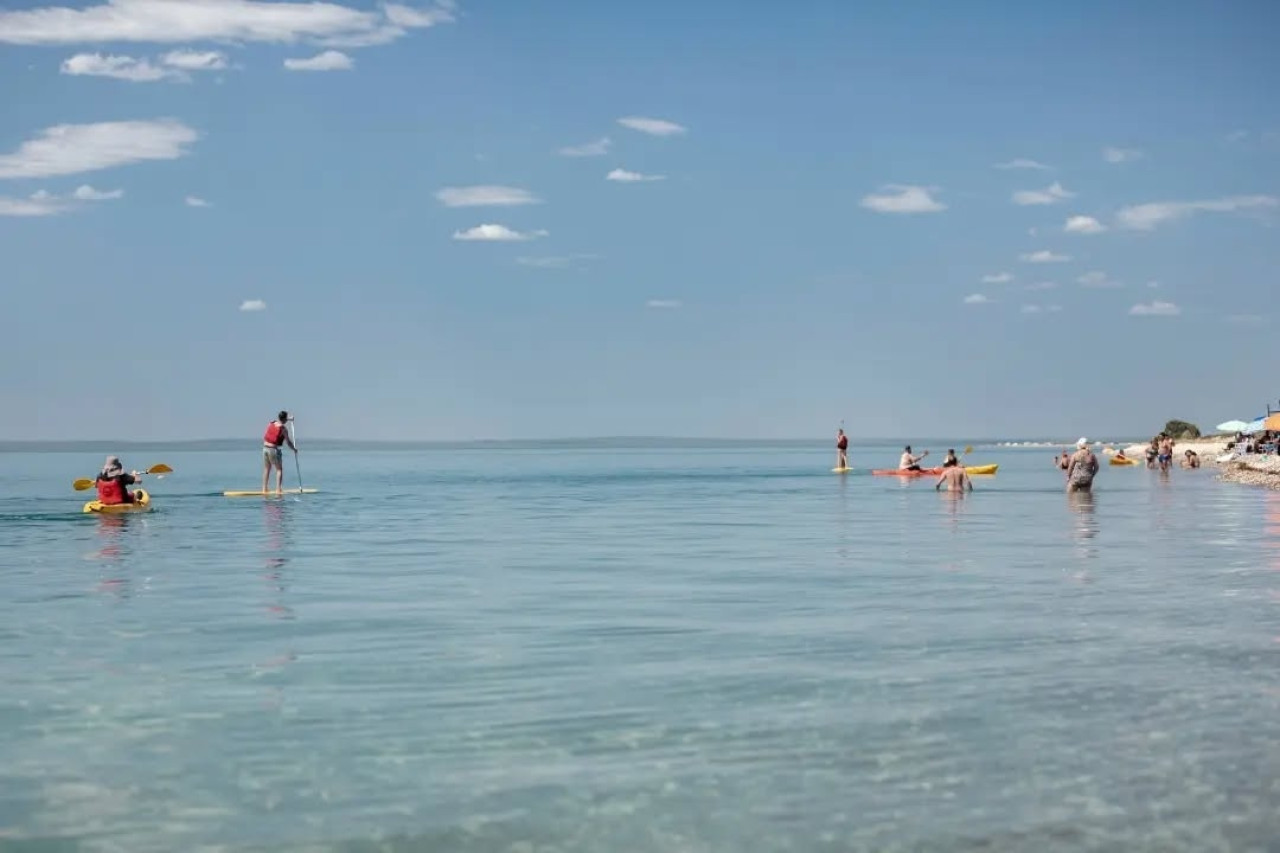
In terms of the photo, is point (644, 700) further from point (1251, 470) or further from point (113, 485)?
point (1251, 470)

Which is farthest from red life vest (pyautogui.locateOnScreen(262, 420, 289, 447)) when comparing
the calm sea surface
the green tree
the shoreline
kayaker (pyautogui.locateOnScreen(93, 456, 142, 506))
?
the green tree

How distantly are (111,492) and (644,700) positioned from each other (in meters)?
31.3

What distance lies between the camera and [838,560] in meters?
25.7

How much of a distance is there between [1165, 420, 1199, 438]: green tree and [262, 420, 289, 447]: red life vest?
123m

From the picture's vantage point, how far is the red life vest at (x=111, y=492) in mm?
39938

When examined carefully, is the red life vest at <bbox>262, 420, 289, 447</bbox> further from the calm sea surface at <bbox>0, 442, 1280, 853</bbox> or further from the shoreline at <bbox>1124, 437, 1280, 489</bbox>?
the shoreline at <bbox>1124, 437, 1280, 489</bbox>

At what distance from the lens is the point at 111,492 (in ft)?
131

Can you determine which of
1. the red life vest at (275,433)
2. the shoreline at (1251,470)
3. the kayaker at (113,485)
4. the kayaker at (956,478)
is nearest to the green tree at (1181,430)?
the shoreline at (1251,470)

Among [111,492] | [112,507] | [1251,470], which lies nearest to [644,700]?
[112,507]

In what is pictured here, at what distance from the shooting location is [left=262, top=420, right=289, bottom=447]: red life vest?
48.6 m

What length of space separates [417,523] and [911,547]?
1508 cm

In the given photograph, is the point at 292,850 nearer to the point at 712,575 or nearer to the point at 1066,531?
the point at 712,575

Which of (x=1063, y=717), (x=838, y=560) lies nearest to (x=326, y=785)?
(x=1063, y=717)

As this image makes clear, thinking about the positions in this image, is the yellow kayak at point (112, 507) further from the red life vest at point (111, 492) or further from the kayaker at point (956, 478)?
the kayaker at point (956, 478)
